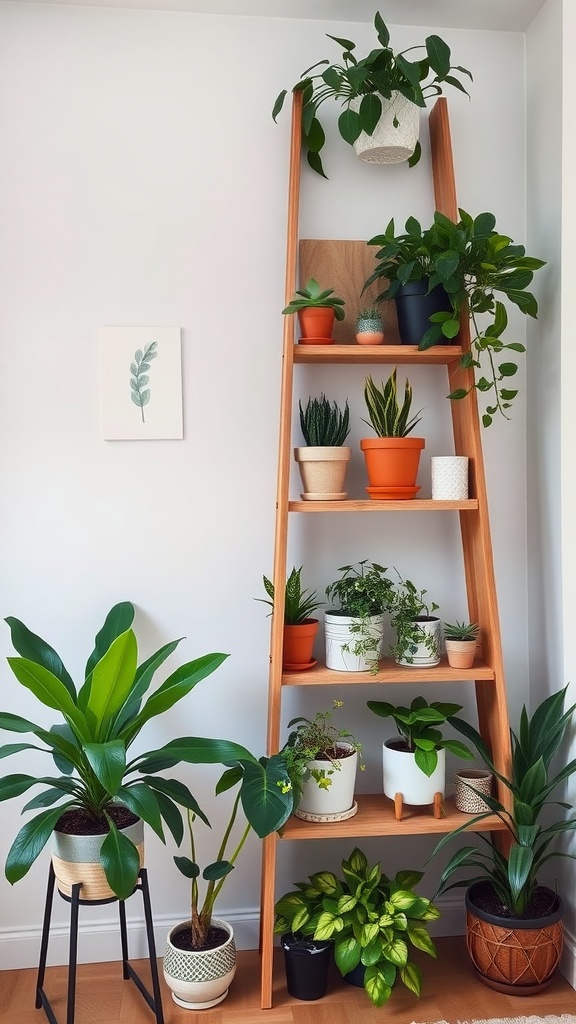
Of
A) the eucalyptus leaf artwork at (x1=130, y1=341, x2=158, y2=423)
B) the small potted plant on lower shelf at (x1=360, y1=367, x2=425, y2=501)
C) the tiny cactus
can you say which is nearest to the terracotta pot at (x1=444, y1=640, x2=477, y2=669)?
the small potted plant on lower shelf at (x1=360, y1=367, x2=425, y2=501)

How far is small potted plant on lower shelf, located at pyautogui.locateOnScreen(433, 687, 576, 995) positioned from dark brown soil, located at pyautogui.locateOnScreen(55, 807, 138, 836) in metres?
0.81

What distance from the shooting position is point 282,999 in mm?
2281

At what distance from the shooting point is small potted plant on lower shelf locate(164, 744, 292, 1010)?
81.8 inches

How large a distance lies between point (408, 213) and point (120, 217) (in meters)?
0.86

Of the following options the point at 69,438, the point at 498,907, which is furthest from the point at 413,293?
the point at 498,907

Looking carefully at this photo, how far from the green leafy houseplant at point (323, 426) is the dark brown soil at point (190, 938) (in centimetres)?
137

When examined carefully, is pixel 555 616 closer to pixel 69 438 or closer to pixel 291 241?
pixel 291 241

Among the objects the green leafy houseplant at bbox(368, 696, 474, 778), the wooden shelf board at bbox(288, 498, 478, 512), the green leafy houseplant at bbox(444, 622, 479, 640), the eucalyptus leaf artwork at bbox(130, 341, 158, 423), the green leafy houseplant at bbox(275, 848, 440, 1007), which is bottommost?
the green leafy houseplant at bbox(275, 848, 440, 1007)

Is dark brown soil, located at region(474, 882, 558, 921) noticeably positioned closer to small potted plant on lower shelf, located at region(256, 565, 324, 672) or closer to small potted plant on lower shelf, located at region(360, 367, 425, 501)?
small potted plant on lower shelf, located at region(256, 565, 324, 672)

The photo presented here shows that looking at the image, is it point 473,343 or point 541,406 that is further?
point 541,406

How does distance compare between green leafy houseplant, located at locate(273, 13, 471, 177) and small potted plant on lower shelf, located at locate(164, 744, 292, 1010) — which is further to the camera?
green leafy houseplant, located at locate(273, 13, 471, 177)

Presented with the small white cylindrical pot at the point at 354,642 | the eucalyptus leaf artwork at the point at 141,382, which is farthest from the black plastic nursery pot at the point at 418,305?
the small white cylindrical pot at the point at 354,642

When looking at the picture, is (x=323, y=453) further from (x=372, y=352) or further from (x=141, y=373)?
(x=141, y=373)

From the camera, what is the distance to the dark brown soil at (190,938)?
2.27 m
